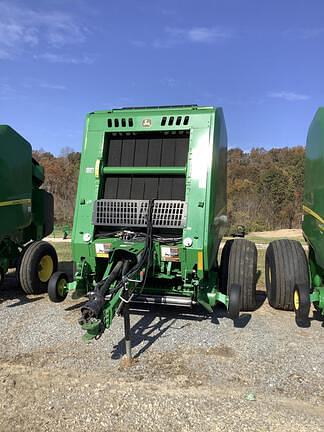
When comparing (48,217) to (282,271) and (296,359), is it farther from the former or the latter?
(296,359)

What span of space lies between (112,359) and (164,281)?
1604 mm

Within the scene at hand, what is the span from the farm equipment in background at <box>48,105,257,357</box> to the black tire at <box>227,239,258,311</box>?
Answer: 1cm

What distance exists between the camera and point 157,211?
541 cm

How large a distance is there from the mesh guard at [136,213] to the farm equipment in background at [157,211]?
1cm

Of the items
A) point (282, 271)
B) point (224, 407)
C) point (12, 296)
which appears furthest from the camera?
point (12, 296)

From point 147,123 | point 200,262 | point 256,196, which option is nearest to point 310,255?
point 200,262

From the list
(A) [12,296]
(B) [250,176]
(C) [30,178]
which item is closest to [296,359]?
(A) [12,296]

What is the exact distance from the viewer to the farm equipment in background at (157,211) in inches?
204

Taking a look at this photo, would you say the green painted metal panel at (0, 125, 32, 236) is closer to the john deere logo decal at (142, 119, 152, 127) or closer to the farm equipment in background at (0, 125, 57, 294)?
the farm equipment in background at (0, 125, 57, 294)

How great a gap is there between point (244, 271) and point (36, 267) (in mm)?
3621

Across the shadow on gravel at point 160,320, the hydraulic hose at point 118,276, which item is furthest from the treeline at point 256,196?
the hydraulic hose at point 118,276

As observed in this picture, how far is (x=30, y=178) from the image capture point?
307 inches

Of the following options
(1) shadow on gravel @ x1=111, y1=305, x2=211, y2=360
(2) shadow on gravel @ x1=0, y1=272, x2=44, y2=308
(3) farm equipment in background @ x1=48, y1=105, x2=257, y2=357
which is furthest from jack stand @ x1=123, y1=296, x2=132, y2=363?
(2) shadow on gravel @ x1=0, y1=272, x2=44, y2=308

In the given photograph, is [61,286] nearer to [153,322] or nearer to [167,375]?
[153,322]
